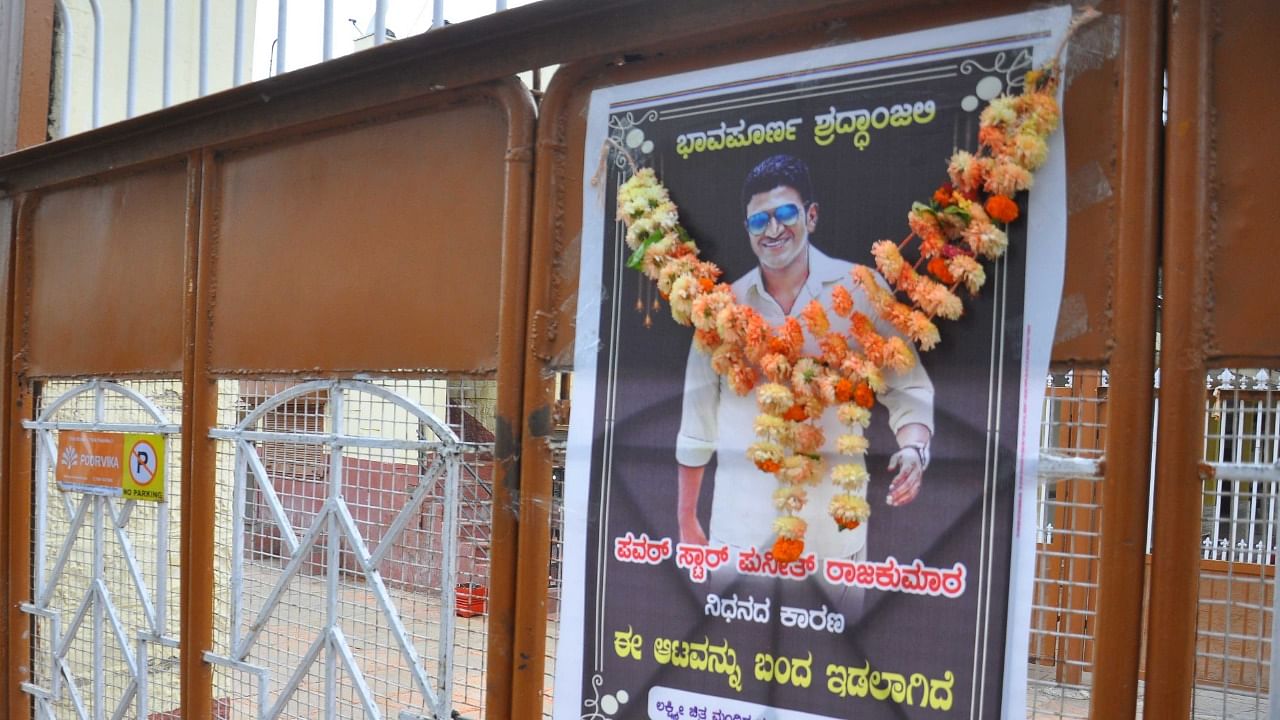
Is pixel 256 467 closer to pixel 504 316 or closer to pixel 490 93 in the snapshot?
pixel 504 316

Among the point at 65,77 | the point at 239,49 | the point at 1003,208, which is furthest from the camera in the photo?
the point at 65,77

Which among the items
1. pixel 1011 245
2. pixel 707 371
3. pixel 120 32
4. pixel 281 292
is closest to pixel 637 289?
pixel 707 371

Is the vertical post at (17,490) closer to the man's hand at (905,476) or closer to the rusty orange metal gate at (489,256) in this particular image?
the rusty orange metal gate at (489,256)

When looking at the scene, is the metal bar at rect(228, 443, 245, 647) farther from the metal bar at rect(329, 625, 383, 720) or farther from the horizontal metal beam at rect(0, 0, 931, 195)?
the horizontal metal beam at rect(0, 0, 931, 195)

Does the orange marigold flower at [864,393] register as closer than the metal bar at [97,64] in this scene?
Yes

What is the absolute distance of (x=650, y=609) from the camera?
2.70 metres

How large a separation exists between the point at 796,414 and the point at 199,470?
2573mm

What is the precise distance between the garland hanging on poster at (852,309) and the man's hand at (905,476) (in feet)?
0.10

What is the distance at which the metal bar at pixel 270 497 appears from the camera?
3594 mm

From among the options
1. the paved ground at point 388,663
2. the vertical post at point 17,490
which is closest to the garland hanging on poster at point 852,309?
the paved ground at point 388,663

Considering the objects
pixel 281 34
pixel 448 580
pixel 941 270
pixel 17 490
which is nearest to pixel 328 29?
pixel 281 34

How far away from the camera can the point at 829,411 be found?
96.9 inches

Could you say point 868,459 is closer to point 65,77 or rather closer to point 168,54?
point 168,54

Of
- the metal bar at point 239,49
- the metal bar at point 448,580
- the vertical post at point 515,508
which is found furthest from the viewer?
the metal bar at point 239,49
